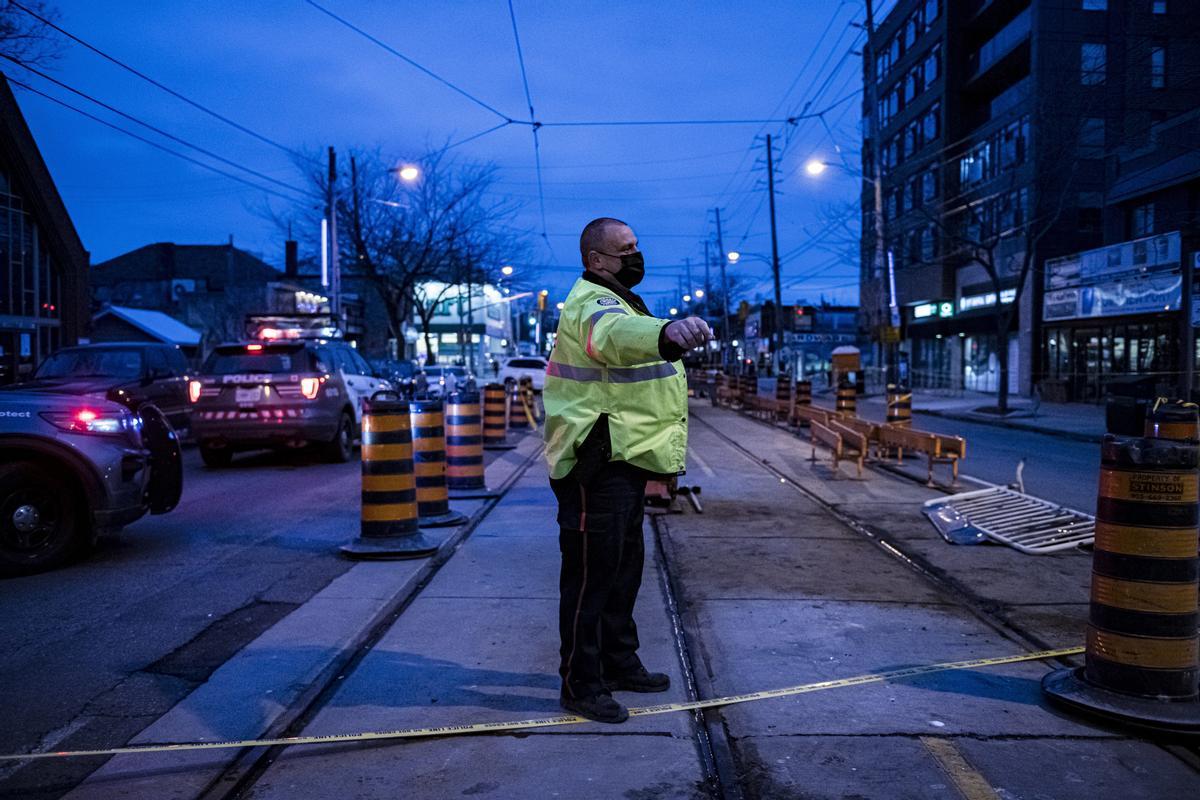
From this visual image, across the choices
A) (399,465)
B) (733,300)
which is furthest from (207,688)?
(733,300)

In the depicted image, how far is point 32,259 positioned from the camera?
3055 centimetres

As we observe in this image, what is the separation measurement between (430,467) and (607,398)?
5374 millimetres

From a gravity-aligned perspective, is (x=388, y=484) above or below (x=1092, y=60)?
below

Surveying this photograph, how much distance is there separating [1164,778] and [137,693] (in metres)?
4.13

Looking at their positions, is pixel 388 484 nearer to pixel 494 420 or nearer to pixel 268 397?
pixel 268 397

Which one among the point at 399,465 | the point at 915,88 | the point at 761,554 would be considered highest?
the point at 915,88

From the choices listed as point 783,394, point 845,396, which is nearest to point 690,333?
point 845,396

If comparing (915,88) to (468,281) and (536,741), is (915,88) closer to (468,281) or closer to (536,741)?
(468,281)

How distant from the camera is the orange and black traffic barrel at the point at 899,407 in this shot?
1748cm

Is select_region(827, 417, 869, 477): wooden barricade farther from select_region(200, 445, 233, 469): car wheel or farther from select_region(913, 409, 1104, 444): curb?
select_region(200, 445, 233, 469): car wheel

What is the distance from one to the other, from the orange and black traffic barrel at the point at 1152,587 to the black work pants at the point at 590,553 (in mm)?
1942

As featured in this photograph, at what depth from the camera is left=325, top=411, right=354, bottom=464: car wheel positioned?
14.4m

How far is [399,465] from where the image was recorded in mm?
7562

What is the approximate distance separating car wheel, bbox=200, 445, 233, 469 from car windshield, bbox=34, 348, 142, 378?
1.92 metres
